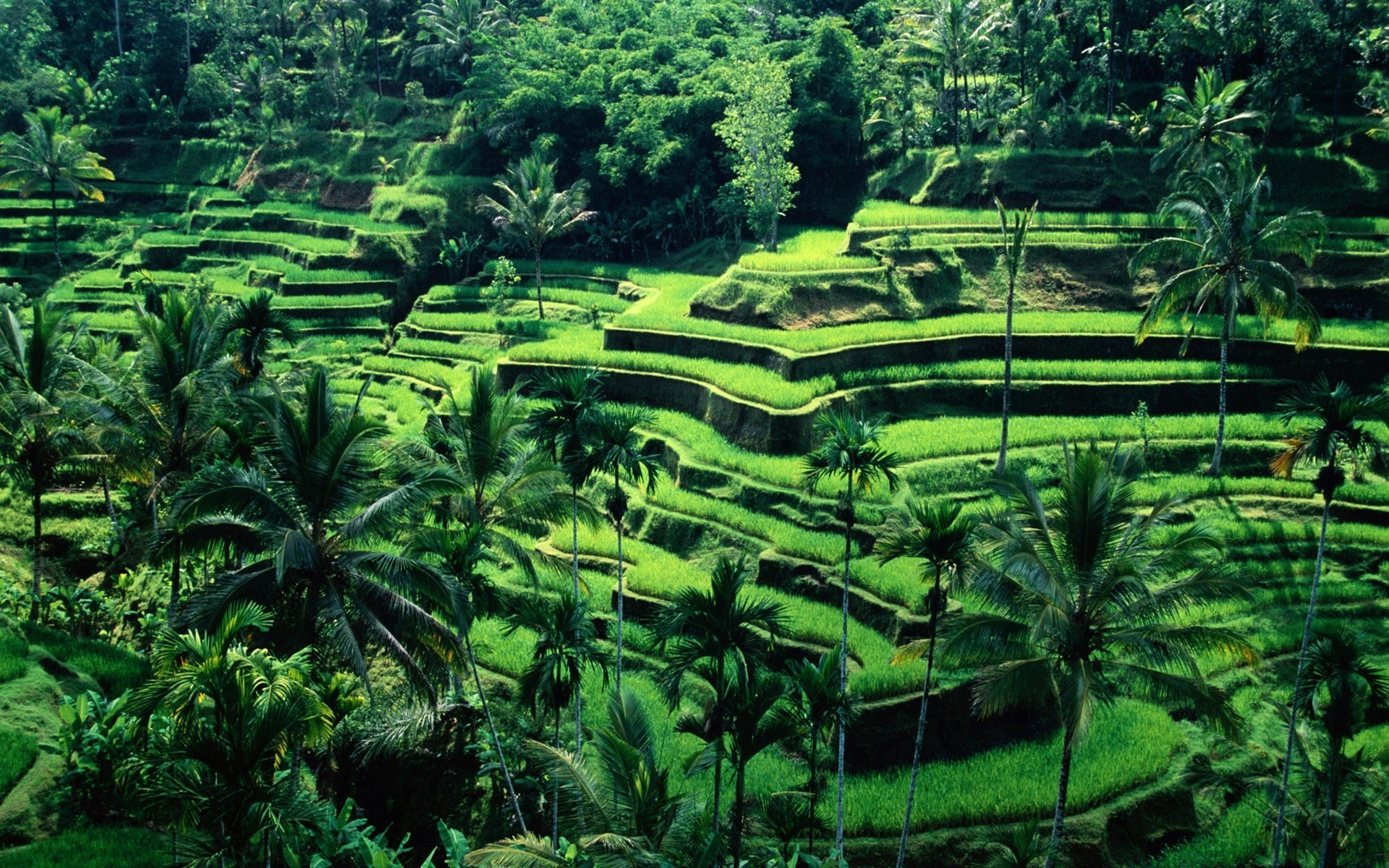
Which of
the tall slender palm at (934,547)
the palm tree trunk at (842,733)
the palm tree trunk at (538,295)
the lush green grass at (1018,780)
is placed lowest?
the lush green grass at (1018,780)

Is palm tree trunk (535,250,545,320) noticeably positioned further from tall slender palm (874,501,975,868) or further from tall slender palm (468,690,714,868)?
tall slender palm (468,690,714,868)

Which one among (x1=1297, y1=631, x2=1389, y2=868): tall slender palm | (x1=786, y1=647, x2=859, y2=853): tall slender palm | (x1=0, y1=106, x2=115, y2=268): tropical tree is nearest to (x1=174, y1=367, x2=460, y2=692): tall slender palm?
(x1=786, y1=647, x2=859, y2=853): tall slender palm

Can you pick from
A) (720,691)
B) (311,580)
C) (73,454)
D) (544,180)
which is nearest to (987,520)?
(720,691)

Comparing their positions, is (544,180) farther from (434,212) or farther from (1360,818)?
(1360,818)

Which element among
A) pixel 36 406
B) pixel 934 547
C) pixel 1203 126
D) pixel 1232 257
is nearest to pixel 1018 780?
pixel 934 547

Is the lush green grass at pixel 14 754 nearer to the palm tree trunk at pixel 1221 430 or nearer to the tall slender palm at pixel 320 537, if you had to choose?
the tall slender palm at pixel 320 537

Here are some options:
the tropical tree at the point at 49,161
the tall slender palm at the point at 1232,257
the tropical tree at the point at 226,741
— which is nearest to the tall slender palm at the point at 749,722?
the tropical tree at the point at 226,741

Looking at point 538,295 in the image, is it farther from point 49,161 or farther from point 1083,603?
point 1083,603
